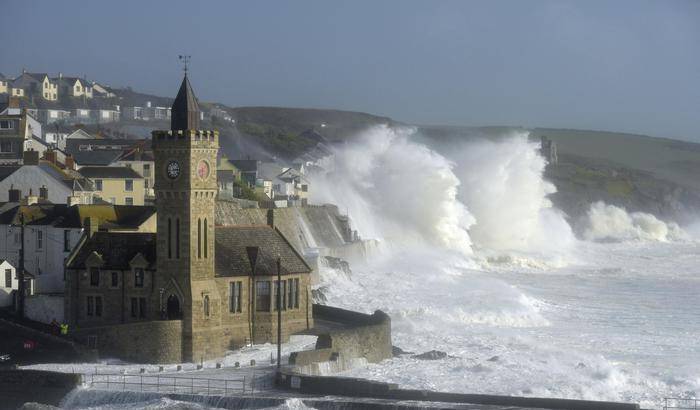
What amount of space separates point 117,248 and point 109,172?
77.5 ft

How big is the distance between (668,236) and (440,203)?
142 feet

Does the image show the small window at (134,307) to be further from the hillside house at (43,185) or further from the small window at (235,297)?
the hillside house at (43,185)

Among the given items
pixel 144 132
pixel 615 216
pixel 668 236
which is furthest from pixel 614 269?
pixel 615 216

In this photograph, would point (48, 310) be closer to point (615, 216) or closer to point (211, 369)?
point (211, 369)

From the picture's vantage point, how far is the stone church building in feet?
116

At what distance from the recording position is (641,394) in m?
34.7

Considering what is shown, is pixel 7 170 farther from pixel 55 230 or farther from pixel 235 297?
pixel 235 297

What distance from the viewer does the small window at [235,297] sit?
37.2 meters

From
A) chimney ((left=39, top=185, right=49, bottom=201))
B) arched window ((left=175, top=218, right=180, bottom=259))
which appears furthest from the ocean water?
chimney ((left=39, top=185, right=49, bottom=201))

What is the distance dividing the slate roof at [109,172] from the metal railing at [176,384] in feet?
91.5

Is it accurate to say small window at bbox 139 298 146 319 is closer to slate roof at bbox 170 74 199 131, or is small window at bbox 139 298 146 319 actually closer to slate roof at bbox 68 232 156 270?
slate roof at bbox 68 232 156 270

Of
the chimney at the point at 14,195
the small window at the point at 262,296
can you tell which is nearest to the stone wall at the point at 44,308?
the small window at the point at 262,296

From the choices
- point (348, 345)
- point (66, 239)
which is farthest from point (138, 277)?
point (66, 239)

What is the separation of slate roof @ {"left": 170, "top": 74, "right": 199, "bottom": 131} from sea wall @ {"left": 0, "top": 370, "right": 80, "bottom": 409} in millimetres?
6820
